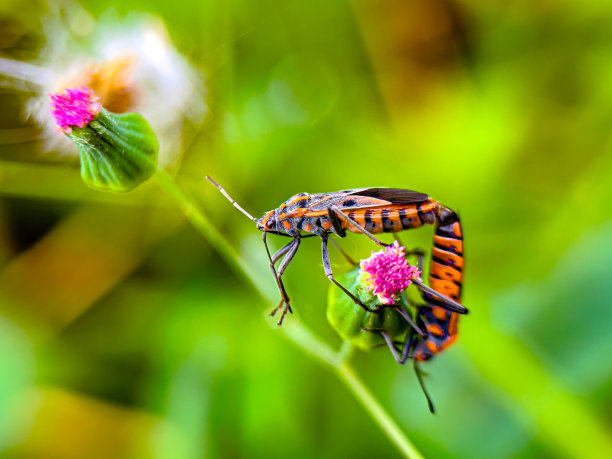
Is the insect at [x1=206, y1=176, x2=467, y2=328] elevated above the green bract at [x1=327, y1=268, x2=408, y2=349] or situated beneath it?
elevated above

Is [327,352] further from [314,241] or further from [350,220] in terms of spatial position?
[314,241]

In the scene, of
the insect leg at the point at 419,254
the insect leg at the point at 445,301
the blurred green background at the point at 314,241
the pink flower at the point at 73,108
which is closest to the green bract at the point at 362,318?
the insect leg at the point at 445,301

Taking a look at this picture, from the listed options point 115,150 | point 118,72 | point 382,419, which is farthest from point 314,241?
point 118,72

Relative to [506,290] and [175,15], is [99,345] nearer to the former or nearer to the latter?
[175,15]

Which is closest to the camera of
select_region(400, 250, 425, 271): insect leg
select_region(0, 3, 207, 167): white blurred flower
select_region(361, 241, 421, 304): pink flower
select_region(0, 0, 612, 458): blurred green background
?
select_region(361, 241, 421, 304): pink flower

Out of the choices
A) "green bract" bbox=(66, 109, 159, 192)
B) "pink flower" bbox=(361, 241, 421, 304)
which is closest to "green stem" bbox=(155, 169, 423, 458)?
"green bract" bbox=(66, 109, 159, 192)

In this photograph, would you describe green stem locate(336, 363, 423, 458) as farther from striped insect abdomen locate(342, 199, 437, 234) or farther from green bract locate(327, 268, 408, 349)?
striped insect abdomen locate(342, 199, 437, 234)
